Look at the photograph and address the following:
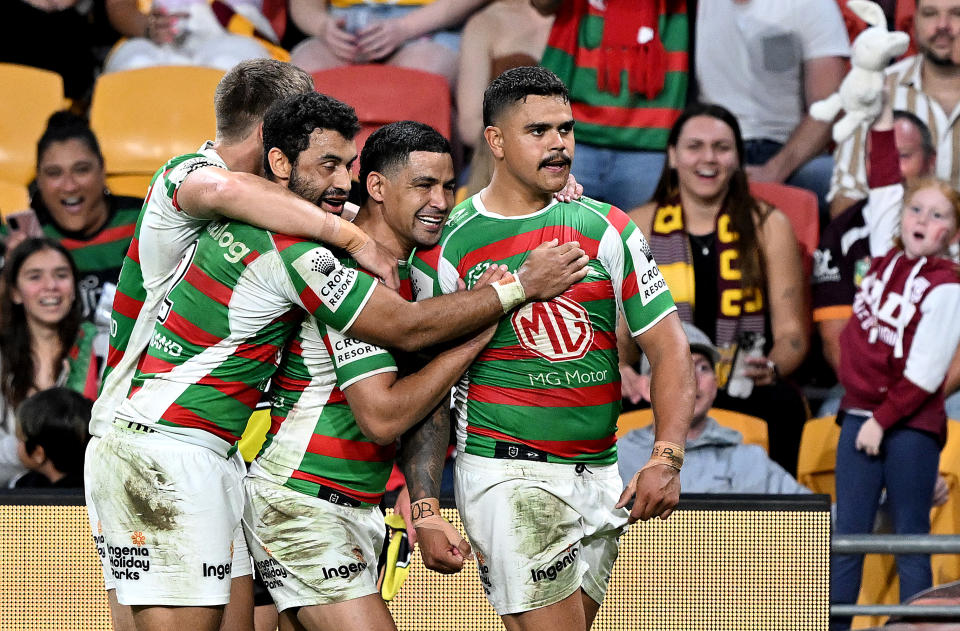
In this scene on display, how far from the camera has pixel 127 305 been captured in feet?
10.8

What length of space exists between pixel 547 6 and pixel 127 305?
368cm

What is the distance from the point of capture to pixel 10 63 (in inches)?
266

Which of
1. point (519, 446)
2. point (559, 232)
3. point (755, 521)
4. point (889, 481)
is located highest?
point (559, 232)

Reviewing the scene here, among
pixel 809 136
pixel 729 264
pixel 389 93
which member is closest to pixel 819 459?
pixel 729 264

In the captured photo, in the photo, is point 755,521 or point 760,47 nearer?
point 755,521

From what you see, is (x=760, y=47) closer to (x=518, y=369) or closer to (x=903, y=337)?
(x=903, y=337)

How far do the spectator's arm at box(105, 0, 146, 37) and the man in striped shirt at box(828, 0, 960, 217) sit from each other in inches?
156

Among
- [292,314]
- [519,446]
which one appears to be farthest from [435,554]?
[292,314]

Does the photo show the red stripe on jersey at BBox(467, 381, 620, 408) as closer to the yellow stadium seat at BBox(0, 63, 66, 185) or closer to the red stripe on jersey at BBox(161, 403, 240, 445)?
the red stripe on jersey at BBox(161, 403, 240, 445)

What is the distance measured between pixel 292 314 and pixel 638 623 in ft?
6.15

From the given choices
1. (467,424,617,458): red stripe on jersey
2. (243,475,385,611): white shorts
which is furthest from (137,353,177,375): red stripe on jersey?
(467,424,617,458): red stripe on jersey

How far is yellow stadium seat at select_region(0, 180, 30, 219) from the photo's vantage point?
6.44 m

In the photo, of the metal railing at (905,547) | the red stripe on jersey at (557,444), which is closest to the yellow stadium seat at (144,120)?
the red stripe on jersey at (557,444)

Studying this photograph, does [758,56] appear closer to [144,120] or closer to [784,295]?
[784,295]
